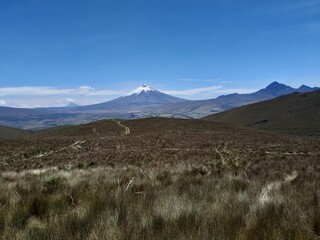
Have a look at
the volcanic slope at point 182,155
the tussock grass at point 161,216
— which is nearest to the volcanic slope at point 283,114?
the volcanic slope at point 182,155

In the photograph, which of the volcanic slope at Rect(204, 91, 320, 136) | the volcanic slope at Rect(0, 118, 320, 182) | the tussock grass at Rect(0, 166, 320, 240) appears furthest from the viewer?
the volcanic slope at Rect(204, 91, 320, 136)

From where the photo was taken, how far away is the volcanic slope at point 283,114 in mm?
134700

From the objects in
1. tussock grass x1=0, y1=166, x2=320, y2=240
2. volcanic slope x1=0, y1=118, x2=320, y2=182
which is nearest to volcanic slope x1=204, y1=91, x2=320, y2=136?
volcanic slope x1=0, y1=118, x2=320, y2=182

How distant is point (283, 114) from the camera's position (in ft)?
508

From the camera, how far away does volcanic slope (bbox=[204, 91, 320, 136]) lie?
13470cm

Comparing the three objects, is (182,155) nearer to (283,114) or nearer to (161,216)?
→ (161,216)

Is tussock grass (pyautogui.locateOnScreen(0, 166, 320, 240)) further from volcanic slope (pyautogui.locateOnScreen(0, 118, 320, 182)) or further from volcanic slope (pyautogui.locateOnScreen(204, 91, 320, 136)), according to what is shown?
volcanic slope (pyautogui.locateOnScreen(204, 91, 320, 136))

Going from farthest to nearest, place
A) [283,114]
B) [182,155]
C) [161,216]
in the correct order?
[283,114] → [182,155] → [161,216]

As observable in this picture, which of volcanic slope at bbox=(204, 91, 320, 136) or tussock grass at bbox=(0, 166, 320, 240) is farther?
volcanic slope at bbox=(204, 91, 320, 136)

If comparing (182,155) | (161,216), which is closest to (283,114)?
(182,155)

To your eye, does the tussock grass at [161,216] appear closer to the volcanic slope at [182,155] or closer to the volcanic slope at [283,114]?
the volcanic slope at [182,155]

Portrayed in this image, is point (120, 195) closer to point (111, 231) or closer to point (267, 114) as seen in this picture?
point (111, 231)

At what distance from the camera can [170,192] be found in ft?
24.1

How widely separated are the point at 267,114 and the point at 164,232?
16860 centimetres
